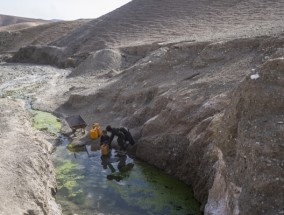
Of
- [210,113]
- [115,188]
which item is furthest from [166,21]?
[115,188]

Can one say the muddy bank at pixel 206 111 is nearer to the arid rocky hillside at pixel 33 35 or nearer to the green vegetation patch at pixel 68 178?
the green vegetation patch at pixel 68 178

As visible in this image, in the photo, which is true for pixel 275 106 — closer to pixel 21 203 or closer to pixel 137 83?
pixel 21 203

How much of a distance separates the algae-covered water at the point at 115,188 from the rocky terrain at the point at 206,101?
659 mm

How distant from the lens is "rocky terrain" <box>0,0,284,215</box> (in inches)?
361

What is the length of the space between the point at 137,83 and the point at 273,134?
53.2ft

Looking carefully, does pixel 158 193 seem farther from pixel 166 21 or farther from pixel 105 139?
pixel 166 21

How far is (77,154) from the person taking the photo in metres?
19.4

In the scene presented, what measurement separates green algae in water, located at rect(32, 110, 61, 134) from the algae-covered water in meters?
4.15

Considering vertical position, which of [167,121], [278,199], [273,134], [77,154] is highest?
[273,134]

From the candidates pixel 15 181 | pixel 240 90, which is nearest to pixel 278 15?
pixel 240 90

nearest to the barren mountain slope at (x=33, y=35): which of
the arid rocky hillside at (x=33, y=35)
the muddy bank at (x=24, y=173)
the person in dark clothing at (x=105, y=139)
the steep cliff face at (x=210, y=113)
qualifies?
the arid rocky hillside at (x=33, y=35)

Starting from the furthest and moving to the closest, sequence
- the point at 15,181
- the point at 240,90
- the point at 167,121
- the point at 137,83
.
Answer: the point at 137,83
the point at 167,121
the point at 15,181
the point at 240,90

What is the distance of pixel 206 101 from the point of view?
667 inches

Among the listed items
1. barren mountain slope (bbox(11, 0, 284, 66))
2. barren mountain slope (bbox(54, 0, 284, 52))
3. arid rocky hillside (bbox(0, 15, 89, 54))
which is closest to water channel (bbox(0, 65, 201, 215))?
barren mountain slope (bbox(54, 0, 284, 52))
